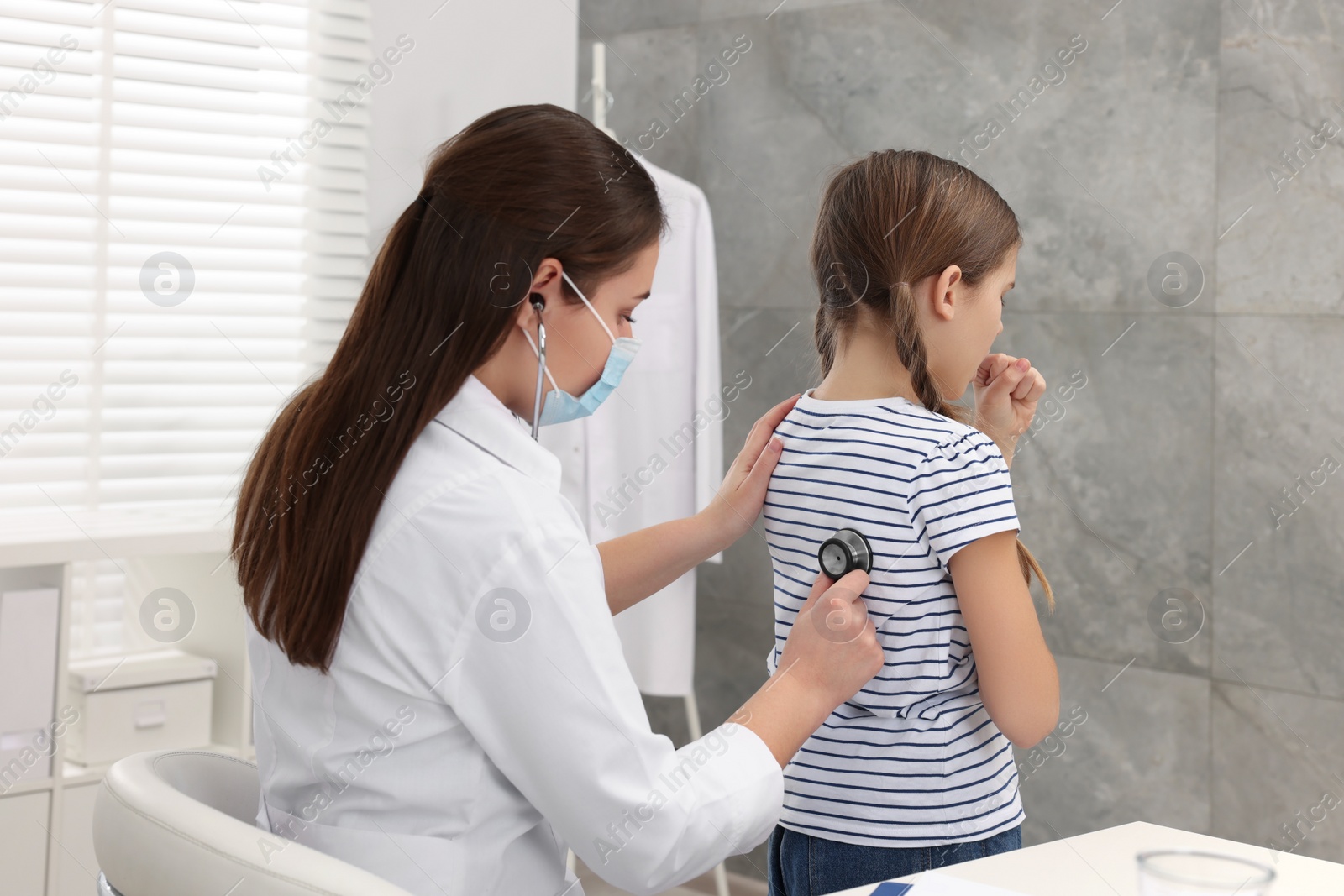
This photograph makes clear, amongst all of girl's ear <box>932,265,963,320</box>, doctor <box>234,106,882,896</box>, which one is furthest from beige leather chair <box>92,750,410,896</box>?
girl's ear <box>932,265,963,320</box>

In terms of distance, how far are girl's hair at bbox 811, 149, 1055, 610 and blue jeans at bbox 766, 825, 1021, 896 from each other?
0.28 meters

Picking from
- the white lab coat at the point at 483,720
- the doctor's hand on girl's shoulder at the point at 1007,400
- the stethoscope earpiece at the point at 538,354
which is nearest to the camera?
the white lab coat at the point at 483,720

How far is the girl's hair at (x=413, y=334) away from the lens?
35.7 inches

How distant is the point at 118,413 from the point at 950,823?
5.76ft

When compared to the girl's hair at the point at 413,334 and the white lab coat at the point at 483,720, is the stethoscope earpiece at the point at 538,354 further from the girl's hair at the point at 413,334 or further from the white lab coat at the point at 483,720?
the white lab coat at the point at 483,720

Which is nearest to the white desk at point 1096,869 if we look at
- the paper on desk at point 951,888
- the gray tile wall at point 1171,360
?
the paper on desk at point 951,888

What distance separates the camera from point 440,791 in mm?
889

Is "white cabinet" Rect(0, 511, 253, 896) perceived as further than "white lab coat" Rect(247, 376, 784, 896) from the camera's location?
Yes

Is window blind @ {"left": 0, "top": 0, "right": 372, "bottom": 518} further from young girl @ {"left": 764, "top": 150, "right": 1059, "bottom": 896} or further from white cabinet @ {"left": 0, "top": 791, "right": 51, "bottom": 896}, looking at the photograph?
young girl @ {"left": 764, "top": 150, "right": 1059, "bottom": 896}

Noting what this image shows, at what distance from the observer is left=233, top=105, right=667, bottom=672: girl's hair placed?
0.91 metres

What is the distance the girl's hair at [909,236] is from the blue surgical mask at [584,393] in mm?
244

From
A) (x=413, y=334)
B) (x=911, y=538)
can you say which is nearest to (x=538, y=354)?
(x=413, y=334)

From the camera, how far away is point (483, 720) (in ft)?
2.86

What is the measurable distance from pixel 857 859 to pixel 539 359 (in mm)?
572
